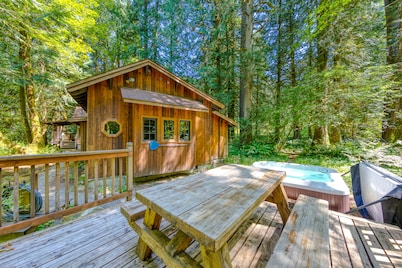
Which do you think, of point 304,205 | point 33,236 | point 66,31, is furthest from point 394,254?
point 66,31

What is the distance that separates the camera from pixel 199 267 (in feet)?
3.76

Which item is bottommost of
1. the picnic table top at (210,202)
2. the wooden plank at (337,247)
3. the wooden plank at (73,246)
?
the wooden plank at (73,246)

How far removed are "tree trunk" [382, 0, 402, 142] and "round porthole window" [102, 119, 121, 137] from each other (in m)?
9.35

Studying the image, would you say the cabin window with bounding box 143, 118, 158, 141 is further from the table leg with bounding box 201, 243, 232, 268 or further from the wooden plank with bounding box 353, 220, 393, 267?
the wooden plank with bounding box 353, 220, 393, 267

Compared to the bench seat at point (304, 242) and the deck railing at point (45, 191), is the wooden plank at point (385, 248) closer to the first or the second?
the bench seat at point (304, 242)

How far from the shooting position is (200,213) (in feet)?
3.85

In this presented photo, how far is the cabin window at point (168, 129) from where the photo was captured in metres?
5.63

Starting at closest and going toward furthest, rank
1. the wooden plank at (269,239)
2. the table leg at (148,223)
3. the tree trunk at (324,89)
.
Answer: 1. the table leg at (148,223)
2. the wooden plank at (269,239)
3. the tree trunk at (324,89)

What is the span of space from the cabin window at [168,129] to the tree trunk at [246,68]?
4.82 meters

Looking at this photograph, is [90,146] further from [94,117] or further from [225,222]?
[225,222]

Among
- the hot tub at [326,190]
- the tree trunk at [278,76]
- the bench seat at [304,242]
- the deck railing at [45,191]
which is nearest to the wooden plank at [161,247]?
the bench seat at [304,242]

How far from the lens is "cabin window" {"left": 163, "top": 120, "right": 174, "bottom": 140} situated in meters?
5.63

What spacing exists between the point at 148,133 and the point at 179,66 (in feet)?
26.8

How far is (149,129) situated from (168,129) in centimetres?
68
